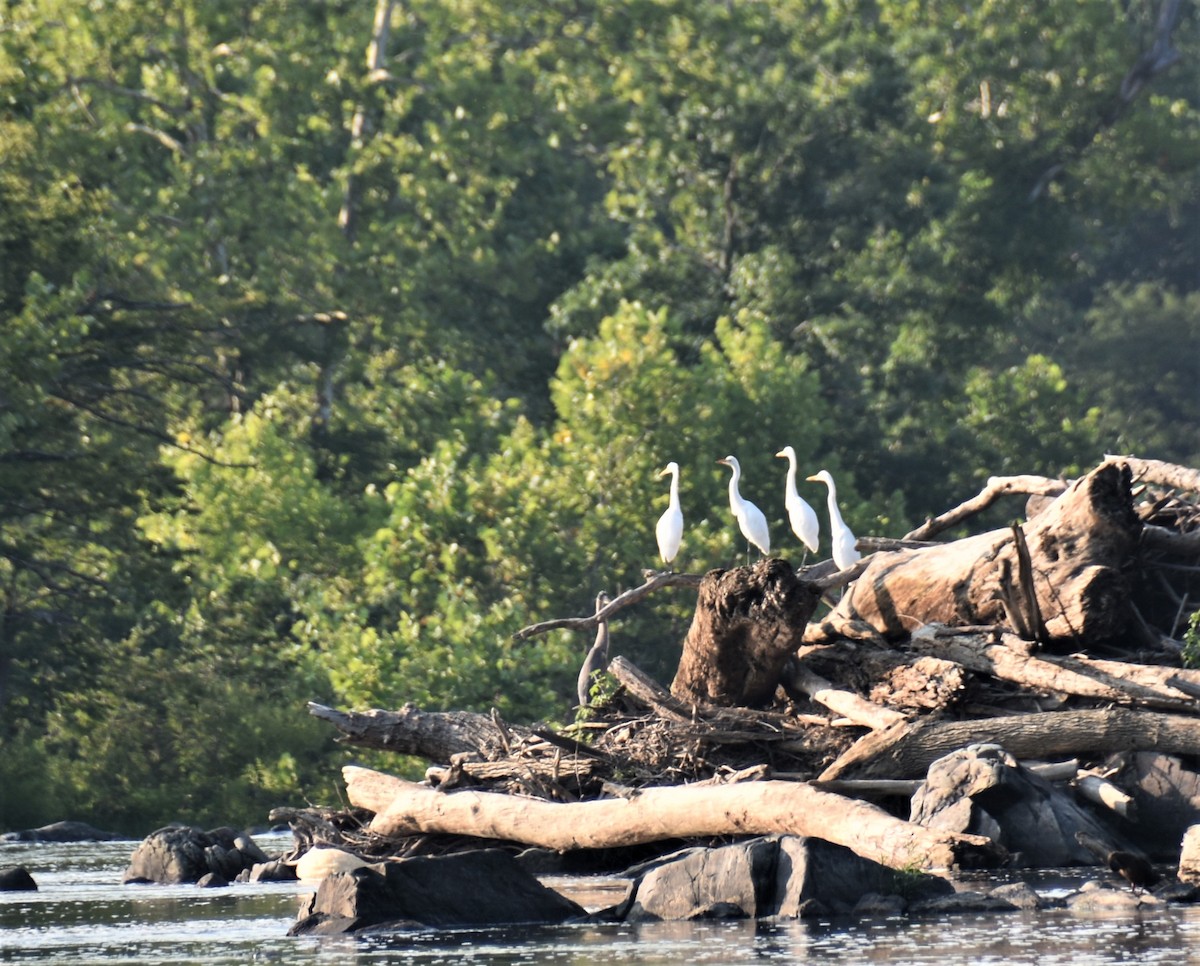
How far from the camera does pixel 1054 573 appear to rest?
48.5ft

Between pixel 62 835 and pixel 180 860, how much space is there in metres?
9.60

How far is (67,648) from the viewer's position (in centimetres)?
3056

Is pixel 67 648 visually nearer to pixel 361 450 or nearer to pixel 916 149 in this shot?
pixel 361 450

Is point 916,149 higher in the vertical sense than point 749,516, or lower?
higher

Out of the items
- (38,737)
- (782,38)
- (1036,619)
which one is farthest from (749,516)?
(782,38)

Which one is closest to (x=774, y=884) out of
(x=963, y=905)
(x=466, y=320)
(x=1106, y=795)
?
(x=963, y=905)

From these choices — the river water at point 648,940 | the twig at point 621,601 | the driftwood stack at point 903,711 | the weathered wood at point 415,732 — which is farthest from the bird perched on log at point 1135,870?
the weathered wood at point 415,732

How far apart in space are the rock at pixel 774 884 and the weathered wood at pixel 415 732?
15.2 ft

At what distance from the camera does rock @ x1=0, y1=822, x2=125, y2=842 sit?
84.9 ft

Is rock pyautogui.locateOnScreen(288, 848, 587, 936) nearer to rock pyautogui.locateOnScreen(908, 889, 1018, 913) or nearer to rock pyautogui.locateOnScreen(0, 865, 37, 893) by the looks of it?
rock pyautogui.locateOnScreen(908, 889, 1018, 913)

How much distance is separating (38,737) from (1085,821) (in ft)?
66.7

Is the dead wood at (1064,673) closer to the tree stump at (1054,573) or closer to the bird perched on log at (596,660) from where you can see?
the tree stump at (1054,573)

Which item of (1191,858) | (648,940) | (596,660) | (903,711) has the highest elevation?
(596,660)

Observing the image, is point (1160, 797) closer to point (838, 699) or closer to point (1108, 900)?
point (838, 699)
